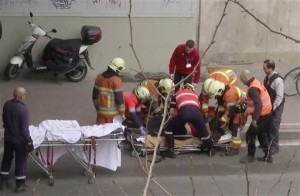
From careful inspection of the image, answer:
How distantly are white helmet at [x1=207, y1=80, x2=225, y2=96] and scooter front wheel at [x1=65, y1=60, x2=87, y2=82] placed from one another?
13.3 ft

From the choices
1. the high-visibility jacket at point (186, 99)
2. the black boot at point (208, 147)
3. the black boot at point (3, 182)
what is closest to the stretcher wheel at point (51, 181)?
the black boot at point (3, 182)

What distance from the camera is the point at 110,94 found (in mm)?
9398

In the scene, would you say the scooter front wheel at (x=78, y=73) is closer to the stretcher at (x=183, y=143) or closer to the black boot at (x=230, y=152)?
the stretcher at (x=183, y=143)

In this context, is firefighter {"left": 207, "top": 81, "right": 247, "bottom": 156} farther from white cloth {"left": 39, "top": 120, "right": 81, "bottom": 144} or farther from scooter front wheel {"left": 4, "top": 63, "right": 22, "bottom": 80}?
scooter front wheel {"left": 4, "top": 63, "right": 22, "bottom": 80}

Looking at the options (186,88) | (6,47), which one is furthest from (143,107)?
(6,47)

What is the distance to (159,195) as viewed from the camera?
8.62m

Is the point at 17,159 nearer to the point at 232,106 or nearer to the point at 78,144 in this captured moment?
the point at 78,144

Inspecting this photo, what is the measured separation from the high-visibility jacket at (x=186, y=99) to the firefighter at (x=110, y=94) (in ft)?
2.63

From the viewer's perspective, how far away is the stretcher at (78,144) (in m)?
8.41

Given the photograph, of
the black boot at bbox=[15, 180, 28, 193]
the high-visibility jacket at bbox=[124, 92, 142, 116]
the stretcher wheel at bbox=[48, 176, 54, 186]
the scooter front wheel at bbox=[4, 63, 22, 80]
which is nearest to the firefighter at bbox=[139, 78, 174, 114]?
the high-visibility jacket at bbox=[124, 92, 142, 116]

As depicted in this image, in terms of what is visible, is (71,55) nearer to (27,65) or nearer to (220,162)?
(27,65)

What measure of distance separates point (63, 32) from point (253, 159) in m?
5.19

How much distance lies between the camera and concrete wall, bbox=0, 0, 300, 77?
43.1 ft

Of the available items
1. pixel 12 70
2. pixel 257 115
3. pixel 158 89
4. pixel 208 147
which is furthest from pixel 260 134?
pixel 12 70
